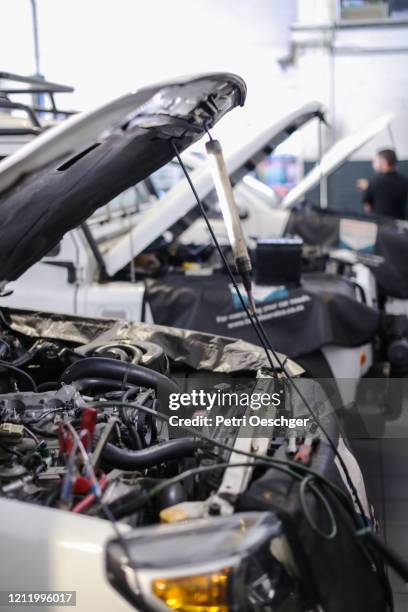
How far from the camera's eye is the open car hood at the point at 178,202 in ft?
19.2

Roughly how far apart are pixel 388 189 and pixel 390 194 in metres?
0.07

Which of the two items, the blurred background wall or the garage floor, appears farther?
the blurred background wall

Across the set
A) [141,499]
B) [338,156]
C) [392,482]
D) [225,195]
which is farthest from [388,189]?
[141,499]

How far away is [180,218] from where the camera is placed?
233 inches

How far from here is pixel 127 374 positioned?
10.6 feet

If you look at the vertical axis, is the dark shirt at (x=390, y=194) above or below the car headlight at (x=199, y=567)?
below

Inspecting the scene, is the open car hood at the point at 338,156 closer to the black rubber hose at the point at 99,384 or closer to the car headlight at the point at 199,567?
the black rubber hose at the point at 99,384

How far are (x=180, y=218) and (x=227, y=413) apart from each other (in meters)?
3.07

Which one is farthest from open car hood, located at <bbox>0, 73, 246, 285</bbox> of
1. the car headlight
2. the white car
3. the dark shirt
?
the dark shirt

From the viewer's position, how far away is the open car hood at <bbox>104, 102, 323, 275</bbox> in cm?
586

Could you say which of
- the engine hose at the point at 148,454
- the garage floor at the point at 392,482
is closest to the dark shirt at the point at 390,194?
the garage floor at the point at 392,482

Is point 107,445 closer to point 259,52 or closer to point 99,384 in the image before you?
point 99,384

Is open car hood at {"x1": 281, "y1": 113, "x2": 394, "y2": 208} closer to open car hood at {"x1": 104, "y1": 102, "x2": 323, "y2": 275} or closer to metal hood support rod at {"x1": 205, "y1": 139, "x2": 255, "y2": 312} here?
open car hood at {"x1": 104, "y1": 102, "x2": 323, "y2": 275}

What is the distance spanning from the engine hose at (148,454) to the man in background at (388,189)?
7.99 metres
